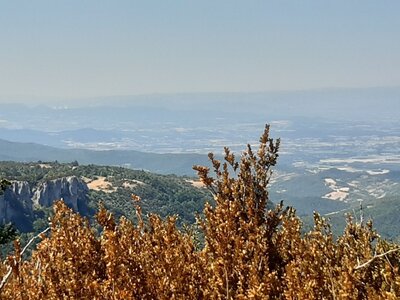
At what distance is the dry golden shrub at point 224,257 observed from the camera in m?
4.61

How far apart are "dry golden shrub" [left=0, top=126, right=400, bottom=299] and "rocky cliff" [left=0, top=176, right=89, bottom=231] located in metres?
135

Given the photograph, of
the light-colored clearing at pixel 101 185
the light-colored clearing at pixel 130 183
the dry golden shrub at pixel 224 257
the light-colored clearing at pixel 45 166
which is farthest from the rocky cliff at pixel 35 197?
the dry golden shrub at pixel 224 257

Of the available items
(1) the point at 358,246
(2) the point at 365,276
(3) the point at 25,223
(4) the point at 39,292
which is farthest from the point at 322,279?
(3) the point at 25,223

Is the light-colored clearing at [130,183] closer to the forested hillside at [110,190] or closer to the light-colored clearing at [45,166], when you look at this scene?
the forested hillside at [110,190]

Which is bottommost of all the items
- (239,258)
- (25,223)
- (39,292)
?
(25,223)

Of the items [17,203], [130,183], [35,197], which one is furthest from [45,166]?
[17,203]

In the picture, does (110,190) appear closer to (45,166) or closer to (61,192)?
(61,192)

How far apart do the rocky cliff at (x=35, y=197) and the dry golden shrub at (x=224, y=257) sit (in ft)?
444

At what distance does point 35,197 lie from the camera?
493 feet

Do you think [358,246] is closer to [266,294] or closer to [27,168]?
[266,294]

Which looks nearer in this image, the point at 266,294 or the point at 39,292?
the point at 266,294

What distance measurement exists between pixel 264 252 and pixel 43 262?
2245mm

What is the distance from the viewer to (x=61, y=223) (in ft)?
19.5

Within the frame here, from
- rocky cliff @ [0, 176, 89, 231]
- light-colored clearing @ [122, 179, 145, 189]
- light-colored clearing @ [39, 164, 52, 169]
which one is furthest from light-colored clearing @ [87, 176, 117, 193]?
light-colored clearing @ [39, 164, 52, 169]
